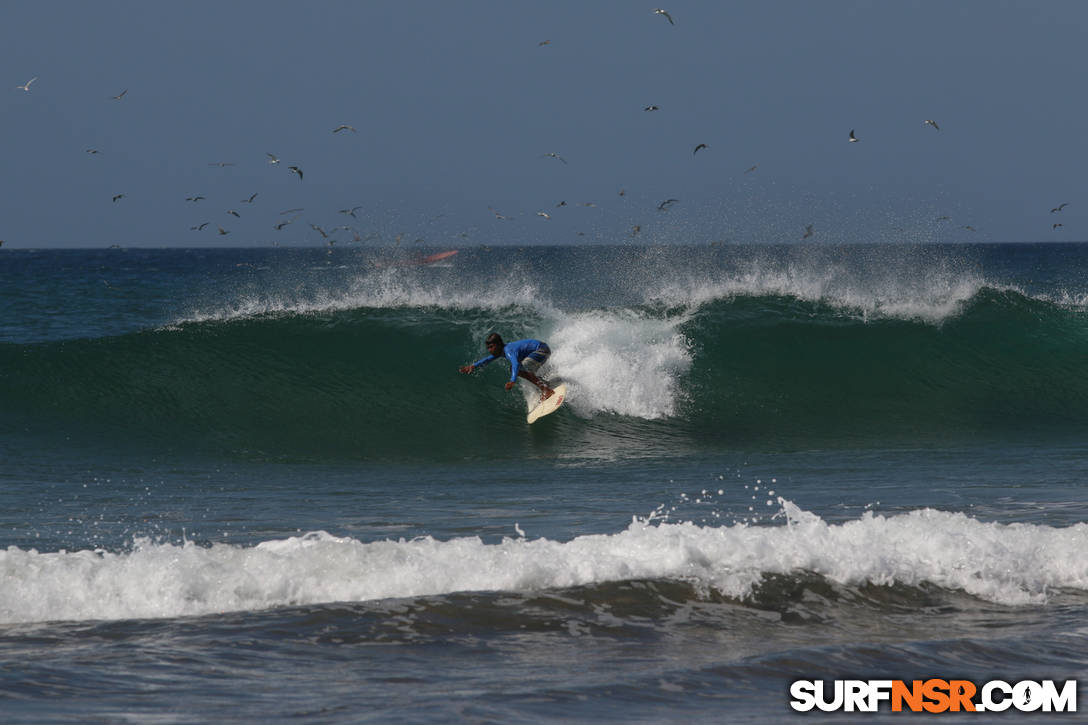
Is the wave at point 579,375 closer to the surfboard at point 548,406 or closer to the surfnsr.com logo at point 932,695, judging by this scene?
the surfboard at point 548,406

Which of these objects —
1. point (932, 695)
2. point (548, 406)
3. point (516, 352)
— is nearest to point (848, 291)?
point (548, 406)

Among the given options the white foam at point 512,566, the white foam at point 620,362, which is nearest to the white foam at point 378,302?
the white foam at point 620,362

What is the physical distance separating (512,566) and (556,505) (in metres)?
2.96

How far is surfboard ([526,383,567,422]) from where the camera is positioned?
14500 millimetres

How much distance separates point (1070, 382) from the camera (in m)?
17.0

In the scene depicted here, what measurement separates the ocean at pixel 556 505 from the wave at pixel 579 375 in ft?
0.22

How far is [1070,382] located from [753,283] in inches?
219

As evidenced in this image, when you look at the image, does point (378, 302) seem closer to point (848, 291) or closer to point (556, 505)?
point (848, 291)

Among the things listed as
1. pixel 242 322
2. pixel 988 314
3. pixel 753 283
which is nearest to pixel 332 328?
pixel 242 322

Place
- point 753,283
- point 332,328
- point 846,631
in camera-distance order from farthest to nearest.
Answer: point 753,283 → point 332,328 → point 846,631

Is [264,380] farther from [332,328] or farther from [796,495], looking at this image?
[796,495]

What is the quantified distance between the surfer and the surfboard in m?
0.07

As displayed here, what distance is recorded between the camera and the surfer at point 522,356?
13.6 meters

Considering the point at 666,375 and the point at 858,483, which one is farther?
the point at 666,375
